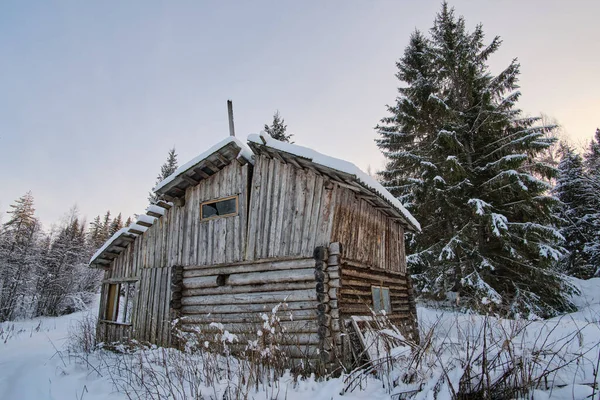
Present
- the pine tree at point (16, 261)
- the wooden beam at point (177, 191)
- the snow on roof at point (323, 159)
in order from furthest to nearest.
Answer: the pine tree at point (16, 261), the wooden beam at point (177, 191), the snow on roof at point (323, 159)

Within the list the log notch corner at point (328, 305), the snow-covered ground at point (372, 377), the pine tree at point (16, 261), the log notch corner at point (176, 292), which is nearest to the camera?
the snow-covered ground at point (372, 377)

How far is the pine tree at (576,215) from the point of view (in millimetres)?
21938

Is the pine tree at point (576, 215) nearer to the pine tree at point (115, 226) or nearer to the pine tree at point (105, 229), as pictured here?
the pine tree at point (115, 226)

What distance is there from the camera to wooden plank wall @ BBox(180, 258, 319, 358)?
8.16m

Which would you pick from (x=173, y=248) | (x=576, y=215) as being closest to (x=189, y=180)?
(x=173, y=248)

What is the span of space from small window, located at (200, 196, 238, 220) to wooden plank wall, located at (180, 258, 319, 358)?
161 cm

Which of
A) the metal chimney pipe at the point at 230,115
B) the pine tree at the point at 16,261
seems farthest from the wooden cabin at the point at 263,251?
the pine tree at the point at 16,261

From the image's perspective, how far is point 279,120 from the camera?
1044 inches

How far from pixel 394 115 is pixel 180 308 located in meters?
16.0

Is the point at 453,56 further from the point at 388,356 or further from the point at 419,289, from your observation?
the point at 388,356

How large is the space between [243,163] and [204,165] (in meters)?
1.29

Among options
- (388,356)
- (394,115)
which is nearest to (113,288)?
(388,356)

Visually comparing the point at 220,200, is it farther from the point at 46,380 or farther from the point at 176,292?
the point at 46,380

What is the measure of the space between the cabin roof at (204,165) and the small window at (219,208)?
3.25 ft
